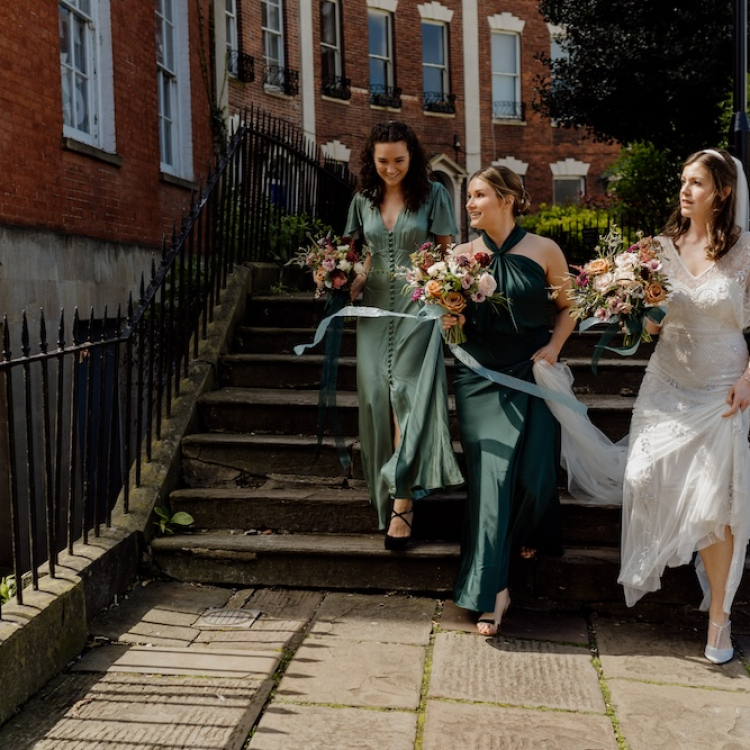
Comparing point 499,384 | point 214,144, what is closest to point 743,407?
point 499,384

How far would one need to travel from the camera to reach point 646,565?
3.86 metres

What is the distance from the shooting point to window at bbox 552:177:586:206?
2236 centimetres

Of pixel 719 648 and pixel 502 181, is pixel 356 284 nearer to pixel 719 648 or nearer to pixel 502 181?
pixel 502 181

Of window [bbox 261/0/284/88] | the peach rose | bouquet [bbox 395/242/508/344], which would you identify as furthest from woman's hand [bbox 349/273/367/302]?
window [bbox 261/0/284/88]

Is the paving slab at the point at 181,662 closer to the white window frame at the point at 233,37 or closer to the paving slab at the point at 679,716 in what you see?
the paving slab at the point at 679,716

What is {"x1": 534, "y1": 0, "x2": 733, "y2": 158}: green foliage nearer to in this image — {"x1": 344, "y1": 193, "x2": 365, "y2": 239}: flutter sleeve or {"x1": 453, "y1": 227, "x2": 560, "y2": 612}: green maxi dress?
{"x1": 344, "y1": 193, "x2": 365, "y2": 239}: flutter sleeve

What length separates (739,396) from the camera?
374 cm

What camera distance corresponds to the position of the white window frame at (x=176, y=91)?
9.23m

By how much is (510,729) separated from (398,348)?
78.0 inches

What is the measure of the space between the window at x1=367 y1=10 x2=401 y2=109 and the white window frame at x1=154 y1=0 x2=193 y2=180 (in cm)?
→ 1047

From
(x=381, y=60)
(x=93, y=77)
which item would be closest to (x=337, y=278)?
(x=93, y=77)

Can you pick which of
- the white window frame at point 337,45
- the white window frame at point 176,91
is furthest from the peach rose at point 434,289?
the white window frame at point 337,45

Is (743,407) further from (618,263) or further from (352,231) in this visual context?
(352,231)

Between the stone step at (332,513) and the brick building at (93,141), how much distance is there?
208 cm
